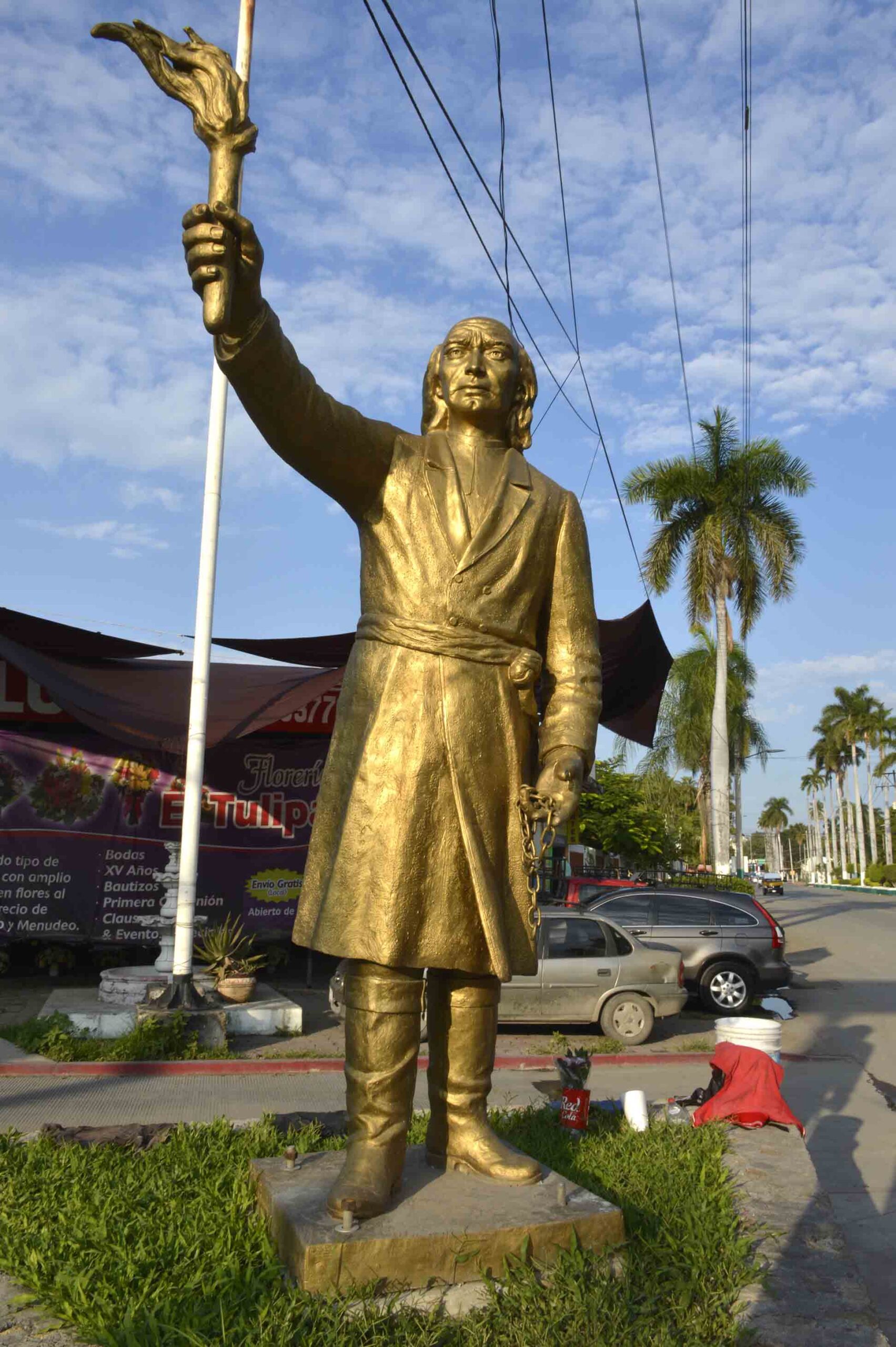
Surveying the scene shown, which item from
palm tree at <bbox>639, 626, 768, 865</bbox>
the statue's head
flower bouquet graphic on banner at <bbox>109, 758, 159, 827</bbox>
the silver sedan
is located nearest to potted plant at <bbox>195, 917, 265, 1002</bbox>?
the silver sedan

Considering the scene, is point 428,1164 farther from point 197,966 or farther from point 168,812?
point 168,812

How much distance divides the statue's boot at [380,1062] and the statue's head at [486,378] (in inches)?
70.9

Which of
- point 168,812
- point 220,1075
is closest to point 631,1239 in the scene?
point 220,1075

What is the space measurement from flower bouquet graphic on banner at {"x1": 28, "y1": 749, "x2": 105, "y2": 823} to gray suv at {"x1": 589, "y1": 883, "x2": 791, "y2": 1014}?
230 inches

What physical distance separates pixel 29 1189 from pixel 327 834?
74.8 inches

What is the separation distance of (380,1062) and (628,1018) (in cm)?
825

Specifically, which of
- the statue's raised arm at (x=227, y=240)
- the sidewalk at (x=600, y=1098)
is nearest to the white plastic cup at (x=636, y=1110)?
the sidewalk at (x=600, y=1098)

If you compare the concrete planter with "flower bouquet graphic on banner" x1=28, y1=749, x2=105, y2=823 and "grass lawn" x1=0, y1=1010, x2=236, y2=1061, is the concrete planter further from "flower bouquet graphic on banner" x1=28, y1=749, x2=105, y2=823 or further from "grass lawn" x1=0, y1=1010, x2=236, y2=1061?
"flower bouquet graphic on banner" x1=28, y1=749, x2=105, y2=823

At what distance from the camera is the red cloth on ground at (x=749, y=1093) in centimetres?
517

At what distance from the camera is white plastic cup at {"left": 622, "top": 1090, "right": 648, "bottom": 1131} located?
5.37 m

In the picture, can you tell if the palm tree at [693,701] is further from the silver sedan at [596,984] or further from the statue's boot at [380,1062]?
the statue's boot at [380,1062]

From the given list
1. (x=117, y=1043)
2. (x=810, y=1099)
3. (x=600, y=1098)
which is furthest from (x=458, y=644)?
(x=810, y=1099)

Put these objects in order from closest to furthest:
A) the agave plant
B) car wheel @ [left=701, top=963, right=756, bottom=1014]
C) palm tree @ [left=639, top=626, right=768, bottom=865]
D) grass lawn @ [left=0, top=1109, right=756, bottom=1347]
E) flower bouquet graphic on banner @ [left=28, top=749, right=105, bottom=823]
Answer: grass lawn @ [left=0, top=1109, right=756, bottom=1347]
the agave plant
flower bouquet graphic on banner @ [left=28, top=749, right=105, bottom=823]
car wheel @ [left=701, top=963, right=756, bottom=1014]
palm tree @ [left=639, top=626, right=768, bottom=865]

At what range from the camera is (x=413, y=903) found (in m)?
3.02
